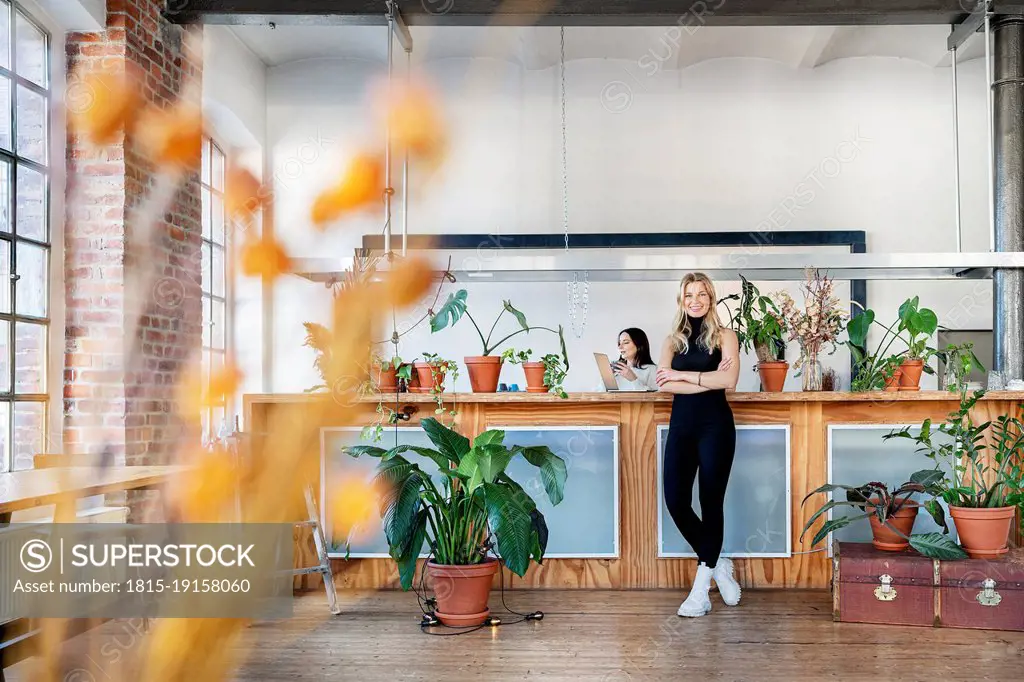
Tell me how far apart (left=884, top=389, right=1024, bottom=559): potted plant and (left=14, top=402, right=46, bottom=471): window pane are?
3.61 meters

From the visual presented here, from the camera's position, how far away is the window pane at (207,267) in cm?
608

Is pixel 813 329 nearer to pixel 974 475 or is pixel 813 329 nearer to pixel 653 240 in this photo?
pixel 974 475

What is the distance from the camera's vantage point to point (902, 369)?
450cm

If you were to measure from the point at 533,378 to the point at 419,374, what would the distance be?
0.54 metres

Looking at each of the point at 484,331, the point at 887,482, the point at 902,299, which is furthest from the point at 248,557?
the point at 902,299

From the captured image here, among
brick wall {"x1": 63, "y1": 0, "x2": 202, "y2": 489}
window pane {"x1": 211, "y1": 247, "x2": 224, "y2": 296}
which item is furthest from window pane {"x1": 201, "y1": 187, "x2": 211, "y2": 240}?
brick wall {"x1": 63, "y1": 0, "x2": 202, "y2": 489}

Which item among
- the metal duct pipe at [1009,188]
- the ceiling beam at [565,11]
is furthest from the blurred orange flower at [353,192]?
the metal duct pipe at [1009,188]

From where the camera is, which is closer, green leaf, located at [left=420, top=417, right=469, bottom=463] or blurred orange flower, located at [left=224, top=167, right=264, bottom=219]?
green leaf, located at [left=420, top=417, right=469, bottom=463]

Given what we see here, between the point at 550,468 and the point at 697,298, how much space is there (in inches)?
36.7

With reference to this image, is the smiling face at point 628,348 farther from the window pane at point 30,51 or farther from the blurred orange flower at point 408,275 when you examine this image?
the window pane at point 30,51

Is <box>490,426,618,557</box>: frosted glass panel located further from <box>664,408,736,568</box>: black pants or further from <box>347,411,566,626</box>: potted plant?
<box>347,411,566,626</box>: potted plant

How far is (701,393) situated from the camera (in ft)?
13.0

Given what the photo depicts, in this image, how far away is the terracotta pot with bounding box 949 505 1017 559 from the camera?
149 inches

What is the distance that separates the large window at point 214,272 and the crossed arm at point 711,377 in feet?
10.3
